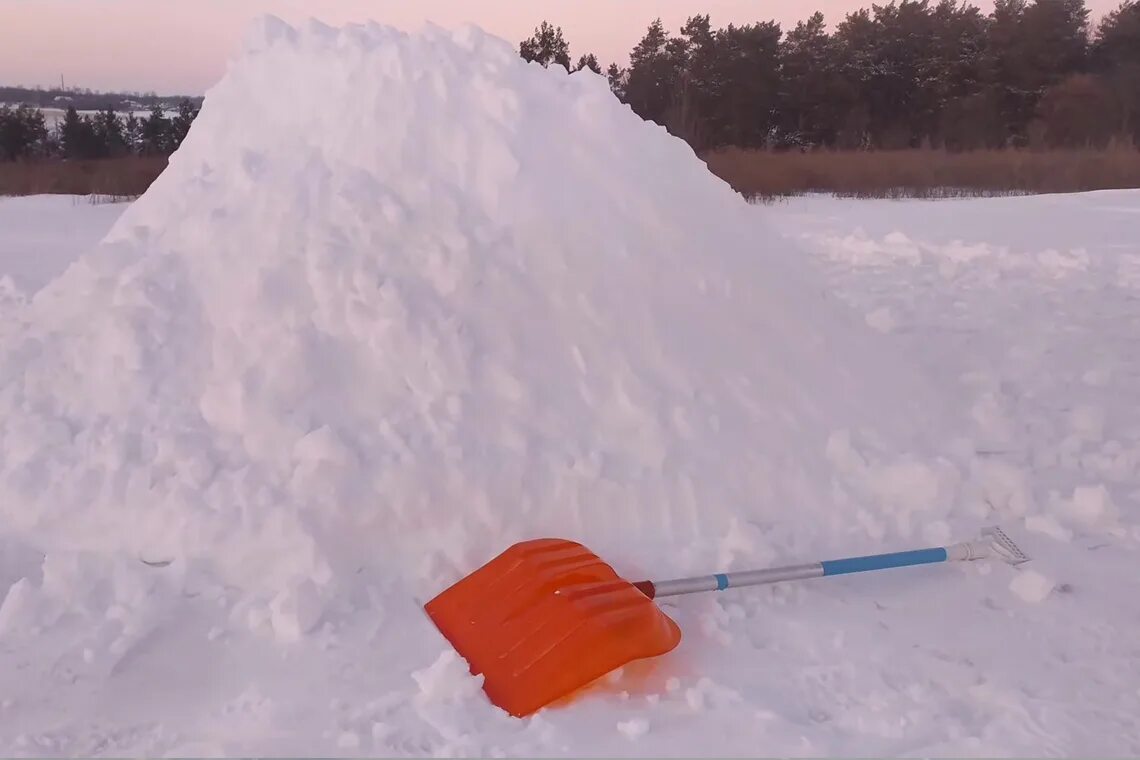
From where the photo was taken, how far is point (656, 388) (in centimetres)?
299

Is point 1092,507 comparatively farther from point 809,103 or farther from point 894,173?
point 809,103

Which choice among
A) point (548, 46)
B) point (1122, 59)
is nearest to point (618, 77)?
point (548, 46)

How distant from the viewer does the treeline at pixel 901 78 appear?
2234 cm

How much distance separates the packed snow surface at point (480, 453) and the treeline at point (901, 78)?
18798 mm

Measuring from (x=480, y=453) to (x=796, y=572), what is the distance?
0.94 meters

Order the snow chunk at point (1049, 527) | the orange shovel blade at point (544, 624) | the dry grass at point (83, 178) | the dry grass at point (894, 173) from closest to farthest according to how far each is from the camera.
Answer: the orange shovel blade at point (544, 624)
the snow chunk at point (1049, 527)
the dry grass at point (83, 178)
the dry grass at point (894, 173)

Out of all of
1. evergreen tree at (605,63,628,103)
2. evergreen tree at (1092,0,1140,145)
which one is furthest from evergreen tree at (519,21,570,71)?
evergreen tree at (1092,0,1140,145)

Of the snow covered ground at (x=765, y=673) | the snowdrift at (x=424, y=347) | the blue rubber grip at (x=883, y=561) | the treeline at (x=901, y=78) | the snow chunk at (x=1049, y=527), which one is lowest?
the snow covered ground at (x=765, y=673)

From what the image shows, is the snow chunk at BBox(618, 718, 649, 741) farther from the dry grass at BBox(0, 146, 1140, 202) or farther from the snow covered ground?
the dry grass at BBox(0, 146, 1140, 202)

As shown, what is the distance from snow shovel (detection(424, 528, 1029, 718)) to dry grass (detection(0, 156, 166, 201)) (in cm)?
1057

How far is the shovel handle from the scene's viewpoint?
2.27 meters

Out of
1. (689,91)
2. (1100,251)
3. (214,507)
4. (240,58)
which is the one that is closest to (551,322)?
(214,507)

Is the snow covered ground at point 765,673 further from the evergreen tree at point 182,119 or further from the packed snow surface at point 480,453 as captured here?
the evergreen tree at point 182,119

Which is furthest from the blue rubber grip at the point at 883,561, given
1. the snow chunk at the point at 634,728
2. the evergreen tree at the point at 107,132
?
the evergreen tree at the point at 107,132
